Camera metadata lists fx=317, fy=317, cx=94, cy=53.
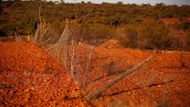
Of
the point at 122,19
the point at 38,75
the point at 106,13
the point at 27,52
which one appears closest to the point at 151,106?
the point at 38,75

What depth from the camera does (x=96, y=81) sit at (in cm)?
645

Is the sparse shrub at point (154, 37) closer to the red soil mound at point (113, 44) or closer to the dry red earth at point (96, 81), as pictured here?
the red soil mound at point (113, 44)

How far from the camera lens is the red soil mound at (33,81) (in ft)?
16.1

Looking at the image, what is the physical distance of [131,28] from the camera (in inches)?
587

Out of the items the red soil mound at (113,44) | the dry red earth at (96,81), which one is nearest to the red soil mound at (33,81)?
the dry red earth at (96,81)

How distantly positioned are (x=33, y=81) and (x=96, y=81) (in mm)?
1298

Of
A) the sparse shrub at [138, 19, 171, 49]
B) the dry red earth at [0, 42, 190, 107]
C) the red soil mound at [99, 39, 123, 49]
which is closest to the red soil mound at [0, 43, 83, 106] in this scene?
the dry red earth at [0, 42, 190, 107]

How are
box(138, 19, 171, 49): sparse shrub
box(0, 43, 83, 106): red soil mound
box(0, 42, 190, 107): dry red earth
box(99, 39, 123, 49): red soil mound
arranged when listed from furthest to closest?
box(138, 19, 171, 49): sparse shrub, box(99, 39, 123, 49): red soil mound, box(0, 42, 190, 107): dry red earth, box(0, 43, 83, 106): red soil mound

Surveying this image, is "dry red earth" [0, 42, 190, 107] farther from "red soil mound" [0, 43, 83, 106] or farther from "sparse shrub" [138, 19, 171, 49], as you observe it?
"sparse shrub" [138, 19, 171, 49]

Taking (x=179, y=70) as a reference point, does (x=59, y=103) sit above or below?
above

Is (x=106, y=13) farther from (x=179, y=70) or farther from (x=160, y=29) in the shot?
(x=179, y=70)

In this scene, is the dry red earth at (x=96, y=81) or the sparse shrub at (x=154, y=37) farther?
the sparse shrub at (x=154, y=37)

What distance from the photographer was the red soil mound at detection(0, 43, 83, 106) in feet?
16.1

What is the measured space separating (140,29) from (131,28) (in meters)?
0.72
